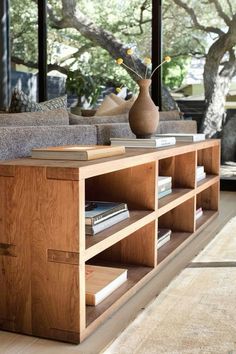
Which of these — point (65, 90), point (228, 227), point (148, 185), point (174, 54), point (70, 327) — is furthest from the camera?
point (65, 90)

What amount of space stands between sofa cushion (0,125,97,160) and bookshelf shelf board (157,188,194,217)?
484 mm

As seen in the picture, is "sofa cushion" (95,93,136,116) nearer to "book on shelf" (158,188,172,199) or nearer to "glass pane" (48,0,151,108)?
"book on shelf" (158,188,172,199)

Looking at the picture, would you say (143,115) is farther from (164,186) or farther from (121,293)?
(121,293)

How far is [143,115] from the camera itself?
2.78 metres

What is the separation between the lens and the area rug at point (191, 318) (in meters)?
1.64

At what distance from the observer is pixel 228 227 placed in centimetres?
335

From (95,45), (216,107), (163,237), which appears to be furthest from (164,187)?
(95,45)

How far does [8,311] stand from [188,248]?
1.35 m

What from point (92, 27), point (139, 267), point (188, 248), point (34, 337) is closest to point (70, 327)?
point (34, 337)

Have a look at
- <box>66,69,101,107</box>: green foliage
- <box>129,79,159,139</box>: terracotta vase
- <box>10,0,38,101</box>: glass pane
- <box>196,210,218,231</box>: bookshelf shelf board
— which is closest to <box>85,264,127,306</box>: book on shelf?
<box>129,79,159,139</box>: terracotta vase

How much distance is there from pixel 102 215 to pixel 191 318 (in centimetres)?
51

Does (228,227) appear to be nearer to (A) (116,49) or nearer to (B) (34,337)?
(B) (34,337)

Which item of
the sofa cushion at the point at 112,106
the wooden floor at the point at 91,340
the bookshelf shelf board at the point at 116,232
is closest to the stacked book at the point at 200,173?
the sofa cushion at the point at 112,106

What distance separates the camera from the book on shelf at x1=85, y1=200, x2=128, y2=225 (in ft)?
6.38
